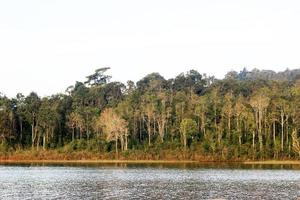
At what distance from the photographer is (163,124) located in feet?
368

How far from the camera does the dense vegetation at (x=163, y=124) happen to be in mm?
105500

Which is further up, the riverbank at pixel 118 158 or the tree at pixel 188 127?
the tree at pixel 188 127

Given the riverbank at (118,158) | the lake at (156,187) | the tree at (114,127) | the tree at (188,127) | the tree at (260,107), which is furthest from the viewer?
the tree at (114,127)

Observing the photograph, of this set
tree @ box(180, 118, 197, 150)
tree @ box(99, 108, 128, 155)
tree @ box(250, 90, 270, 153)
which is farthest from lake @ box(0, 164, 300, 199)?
tree @ box(99, 108, 128, 155)

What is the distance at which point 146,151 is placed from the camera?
108 metres

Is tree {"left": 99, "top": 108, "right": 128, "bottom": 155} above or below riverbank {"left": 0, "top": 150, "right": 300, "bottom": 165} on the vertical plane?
above

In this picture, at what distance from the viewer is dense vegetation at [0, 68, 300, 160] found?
105500mm

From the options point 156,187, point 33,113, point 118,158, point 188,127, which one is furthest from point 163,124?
point 156,187

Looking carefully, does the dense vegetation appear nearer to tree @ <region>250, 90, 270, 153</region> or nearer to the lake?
tree @ <region>250, 90, 270, 153</region>

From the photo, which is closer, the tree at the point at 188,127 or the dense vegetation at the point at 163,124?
the dense vegetation at the point at 163,124

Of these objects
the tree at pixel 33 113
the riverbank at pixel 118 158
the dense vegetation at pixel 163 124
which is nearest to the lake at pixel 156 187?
the riverbank at pixel 118 158

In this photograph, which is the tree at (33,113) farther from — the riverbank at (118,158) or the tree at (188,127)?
the tree at (188,127)

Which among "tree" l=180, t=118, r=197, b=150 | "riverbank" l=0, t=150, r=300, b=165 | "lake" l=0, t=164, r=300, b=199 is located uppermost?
"tree" l=180, t=118, r=197, b=150

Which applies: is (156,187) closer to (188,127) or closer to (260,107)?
(260,107)
